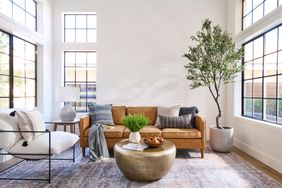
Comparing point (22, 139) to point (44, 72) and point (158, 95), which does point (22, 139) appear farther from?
point (158, 95)

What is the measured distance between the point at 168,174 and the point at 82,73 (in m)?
3.46

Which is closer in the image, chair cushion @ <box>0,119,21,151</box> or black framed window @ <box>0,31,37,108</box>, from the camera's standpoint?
chair cushion @ <box>0,119,21,151</box>

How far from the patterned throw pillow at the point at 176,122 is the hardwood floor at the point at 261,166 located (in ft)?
3.58

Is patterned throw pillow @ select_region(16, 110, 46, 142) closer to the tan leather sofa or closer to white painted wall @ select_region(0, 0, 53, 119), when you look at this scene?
the tan leather sofa

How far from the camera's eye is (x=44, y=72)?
15.8 ft

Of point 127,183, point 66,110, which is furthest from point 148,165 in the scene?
point 66,110

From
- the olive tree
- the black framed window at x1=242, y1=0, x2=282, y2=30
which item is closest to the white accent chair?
the olive tree

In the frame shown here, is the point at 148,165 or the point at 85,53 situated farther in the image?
the point at 85,53

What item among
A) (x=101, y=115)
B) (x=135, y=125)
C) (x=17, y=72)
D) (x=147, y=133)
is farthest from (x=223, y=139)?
(x=17, y=72)

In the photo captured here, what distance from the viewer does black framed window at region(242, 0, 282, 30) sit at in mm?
3561

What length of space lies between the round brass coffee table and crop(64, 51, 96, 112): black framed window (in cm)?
291

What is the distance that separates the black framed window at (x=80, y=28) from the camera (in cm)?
532

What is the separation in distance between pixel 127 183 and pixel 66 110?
89.8 inches

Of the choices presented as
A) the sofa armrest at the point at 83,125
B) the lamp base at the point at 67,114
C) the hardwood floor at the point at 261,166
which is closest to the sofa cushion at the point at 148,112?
the sofa armrest at the point at 83,125
